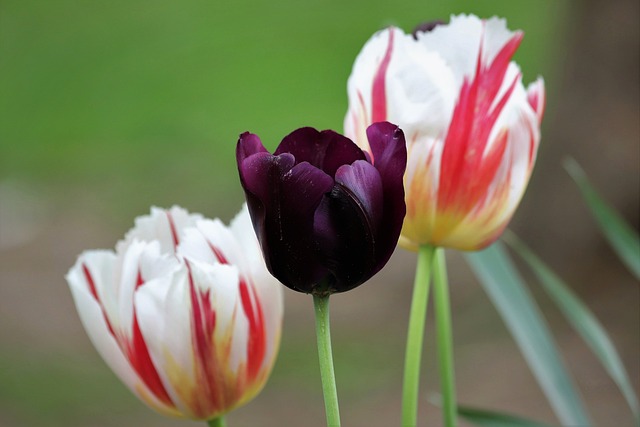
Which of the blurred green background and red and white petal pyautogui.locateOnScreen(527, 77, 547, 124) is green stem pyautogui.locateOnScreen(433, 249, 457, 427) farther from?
the blurred green background

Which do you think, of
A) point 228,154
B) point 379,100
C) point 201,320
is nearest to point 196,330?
point 201,320

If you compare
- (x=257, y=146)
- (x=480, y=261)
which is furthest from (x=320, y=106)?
(x=257, y=146)

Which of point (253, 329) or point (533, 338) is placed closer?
point (253, 329)

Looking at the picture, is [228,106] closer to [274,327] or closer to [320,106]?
[320,106]

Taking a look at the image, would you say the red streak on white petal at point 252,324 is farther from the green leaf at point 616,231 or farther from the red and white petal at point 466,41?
the green leaf at point 616,231

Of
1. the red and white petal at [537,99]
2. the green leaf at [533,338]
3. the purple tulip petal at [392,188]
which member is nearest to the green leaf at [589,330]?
the green leaf at [533,338]

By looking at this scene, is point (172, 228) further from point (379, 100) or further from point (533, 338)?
point (533, 338)

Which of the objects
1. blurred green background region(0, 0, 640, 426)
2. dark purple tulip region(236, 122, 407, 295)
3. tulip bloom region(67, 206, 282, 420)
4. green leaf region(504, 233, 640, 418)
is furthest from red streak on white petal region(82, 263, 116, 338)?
blurred green background region(0, 0, 640, 426)
